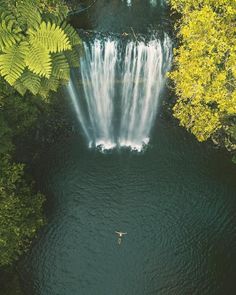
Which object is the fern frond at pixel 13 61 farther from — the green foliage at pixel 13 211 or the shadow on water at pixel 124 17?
the shadow on water at pixel 124 17

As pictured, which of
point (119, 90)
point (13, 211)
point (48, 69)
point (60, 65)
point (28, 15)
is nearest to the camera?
point (48, 69)

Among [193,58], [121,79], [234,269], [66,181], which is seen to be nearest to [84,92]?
[121,79]

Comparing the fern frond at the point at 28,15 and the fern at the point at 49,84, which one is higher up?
the fern frond at the point at 28,15

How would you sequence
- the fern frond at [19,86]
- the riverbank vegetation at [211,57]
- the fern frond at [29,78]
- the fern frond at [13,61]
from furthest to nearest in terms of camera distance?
the riverbank vegetation at [211,57], the fern frond at [19,86], the fern frond at [29,78], the fern frond at [13,61]

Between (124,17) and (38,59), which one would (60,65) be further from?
(124,17)

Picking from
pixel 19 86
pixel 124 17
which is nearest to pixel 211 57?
pixel 19 86

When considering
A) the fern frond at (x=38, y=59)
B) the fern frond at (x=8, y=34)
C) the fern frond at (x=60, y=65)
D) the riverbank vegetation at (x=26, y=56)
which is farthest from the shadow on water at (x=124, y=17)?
the fern frond at (x=38, y=59)

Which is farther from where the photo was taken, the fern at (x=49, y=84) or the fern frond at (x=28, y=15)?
the fern at (x=49, y=84)
